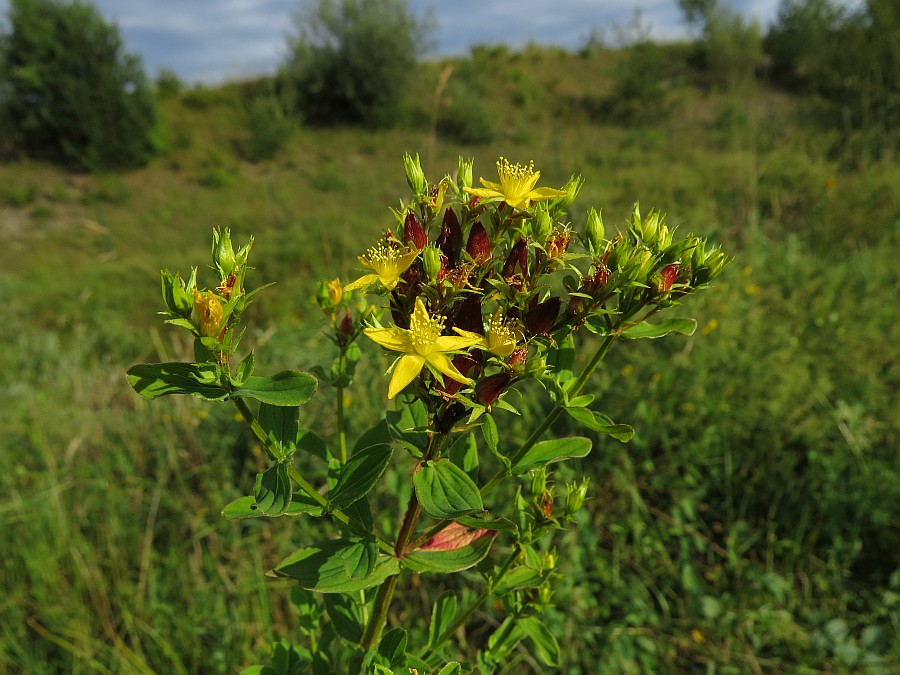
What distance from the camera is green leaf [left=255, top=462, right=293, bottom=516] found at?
71 cm

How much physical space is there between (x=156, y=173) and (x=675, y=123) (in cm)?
1563

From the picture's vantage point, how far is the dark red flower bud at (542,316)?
75cm

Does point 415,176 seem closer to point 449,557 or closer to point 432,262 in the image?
point 432,262

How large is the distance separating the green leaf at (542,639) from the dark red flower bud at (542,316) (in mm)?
593

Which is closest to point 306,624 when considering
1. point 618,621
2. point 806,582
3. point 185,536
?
point 618,621

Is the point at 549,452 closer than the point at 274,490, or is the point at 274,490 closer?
the point at 274,490

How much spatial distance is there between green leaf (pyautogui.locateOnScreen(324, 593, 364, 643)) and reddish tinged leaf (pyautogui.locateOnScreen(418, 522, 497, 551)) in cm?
24

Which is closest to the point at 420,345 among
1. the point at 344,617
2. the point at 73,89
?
the point at 344,617

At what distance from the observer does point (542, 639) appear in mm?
1014

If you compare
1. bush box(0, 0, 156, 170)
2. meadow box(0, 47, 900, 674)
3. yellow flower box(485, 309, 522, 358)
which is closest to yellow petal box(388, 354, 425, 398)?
yellow flower box(485, 309, 522, 358)

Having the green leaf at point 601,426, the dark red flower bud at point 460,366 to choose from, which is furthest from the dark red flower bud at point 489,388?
the green leaf at point 601,426

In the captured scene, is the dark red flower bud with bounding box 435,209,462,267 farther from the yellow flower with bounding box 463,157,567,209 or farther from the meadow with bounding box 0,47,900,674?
the meadow with bounding box 0,47,900,674

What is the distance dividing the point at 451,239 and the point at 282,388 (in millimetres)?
327

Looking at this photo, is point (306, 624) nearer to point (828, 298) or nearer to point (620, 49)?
point (828, 298)
